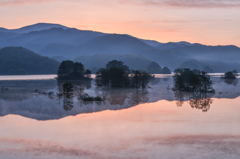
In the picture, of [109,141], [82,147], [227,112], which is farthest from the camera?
[227,112]

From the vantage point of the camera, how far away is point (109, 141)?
2088 cm

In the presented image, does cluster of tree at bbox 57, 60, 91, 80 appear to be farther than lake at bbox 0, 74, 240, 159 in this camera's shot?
Yes

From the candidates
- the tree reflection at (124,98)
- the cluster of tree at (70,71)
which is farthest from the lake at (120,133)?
the cluster of tree at (70,71)

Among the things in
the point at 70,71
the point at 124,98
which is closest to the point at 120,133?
the point at 124,98

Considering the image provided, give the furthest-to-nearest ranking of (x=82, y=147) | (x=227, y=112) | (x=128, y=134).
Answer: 1. (x=227, y=112)
2. (x=128, y=134)
3. (x=82, y=147)

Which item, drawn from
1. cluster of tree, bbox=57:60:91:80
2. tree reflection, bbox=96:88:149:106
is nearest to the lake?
tree reflection, bbox=96:88:149:106

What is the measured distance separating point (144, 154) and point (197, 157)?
3313 mm

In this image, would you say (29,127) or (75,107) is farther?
(75,107)

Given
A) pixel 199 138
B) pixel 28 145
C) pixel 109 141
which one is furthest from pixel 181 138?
pixel 28 145

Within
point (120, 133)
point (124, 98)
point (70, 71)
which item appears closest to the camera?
point (120, 133)

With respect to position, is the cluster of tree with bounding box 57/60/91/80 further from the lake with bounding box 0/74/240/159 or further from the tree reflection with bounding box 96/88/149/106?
the lake with bounding box 0/74/240/159

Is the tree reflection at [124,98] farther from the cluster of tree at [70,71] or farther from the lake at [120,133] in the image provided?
the cluster of tree at [70,71]

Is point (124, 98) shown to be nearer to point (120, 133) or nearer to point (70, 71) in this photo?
point (120, 133)

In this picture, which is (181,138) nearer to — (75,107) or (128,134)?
(128,134)
